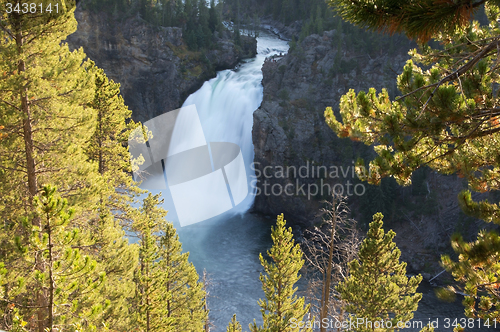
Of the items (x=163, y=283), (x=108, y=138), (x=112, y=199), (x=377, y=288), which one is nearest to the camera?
(x=377, y=288)

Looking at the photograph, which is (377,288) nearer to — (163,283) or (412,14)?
(163,283)

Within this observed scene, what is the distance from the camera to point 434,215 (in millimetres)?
33844

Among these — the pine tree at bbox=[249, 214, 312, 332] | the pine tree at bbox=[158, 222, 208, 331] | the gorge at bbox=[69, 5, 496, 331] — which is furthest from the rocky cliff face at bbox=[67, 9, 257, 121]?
the pine tree at bbox=[249, 214, 312, 332]

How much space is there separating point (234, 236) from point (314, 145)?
1375cm

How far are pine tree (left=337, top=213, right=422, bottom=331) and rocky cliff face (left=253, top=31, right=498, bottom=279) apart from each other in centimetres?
2252

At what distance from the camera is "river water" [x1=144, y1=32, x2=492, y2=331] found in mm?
24000

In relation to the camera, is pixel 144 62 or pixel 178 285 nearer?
pixel 178 285

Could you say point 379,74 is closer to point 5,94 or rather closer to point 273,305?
point 273,305

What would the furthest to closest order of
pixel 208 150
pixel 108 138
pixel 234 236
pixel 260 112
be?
pixel 208 150 < pixel 260 112 < pixel 234 236 < pixel 108 138

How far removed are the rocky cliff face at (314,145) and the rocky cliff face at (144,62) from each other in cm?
1283

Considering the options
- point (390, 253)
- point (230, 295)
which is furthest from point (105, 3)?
point (390, 253)

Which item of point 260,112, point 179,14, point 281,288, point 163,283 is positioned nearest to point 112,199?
point 163,283

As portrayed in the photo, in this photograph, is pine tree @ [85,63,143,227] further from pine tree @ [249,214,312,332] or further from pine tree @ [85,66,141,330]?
pine tree @ [249,214,312,332]

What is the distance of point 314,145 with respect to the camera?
127 ft
